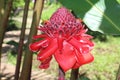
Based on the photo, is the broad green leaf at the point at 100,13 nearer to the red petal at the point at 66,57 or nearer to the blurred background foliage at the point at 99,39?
the blurred background foliage at the point at 99,39

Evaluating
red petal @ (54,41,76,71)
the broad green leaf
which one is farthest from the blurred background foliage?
red petal @ (54,41,76,71)

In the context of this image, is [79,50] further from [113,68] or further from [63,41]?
[113,68]

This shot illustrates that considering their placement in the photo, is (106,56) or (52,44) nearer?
(52,44)

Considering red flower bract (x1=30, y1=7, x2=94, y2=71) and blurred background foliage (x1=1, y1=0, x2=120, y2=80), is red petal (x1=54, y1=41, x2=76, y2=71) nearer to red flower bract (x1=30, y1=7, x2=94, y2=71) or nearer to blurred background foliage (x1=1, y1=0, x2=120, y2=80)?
red flower bract (x1=30, y1=7, x2=94, y2=71)

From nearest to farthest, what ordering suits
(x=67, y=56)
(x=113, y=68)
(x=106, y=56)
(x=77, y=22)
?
(x=67, y=56), (x=77, y=22), (x=113, y=68), (x=106, y=56)

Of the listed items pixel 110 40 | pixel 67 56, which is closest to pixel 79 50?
pixel 67 56

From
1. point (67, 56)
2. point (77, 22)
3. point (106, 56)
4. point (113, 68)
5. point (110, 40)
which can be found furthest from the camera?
point (110, 40)

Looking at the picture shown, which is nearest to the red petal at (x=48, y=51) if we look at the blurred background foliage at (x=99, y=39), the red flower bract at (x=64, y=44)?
the red flower bract at (x=64, y=44)

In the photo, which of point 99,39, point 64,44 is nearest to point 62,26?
point 64,44
